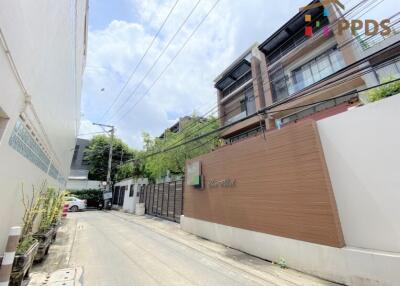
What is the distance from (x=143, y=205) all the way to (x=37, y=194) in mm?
12128

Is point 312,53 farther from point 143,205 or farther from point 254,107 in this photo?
point 143,205

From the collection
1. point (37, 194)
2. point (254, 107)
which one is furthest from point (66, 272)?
point (254, 107)

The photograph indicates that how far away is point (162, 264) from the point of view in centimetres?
492

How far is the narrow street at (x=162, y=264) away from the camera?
4043 mm

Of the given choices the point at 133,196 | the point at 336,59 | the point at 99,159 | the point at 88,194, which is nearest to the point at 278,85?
the point at 336,59

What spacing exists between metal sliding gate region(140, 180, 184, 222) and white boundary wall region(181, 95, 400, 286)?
8049 millimetres

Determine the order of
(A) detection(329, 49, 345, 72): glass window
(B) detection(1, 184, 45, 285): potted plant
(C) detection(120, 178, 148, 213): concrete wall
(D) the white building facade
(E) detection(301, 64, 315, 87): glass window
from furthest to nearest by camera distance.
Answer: (C) detection(120, 178, 148, 213): concrete wall → (E) detection(301, 64, 315, 87): glass window → (A) detection(329, 49, 345, 72): glass window → (B) detection(1, 184, 45, 285): potted plant → (D) the white building facade

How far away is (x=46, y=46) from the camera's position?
3871 mm

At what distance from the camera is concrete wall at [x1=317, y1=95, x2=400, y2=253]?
147 inches

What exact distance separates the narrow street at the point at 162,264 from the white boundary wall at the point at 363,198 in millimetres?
493

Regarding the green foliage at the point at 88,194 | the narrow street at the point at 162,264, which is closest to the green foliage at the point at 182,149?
the narrow street at the point at 162,264

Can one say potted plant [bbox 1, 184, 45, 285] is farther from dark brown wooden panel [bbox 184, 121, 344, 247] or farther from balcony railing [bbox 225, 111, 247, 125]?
balcony railing [bbox 225, 111, 247, 125]

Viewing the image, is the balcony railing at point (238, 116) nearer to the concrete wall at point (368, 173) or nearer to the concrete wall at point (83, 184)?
the concrete wall at point (368, 173)

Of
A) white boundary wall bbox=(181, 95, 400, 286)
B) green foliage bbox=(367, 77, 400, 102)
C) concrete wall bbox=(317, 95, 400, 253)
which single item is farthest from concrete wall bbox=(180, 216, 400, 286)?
green foliage bbox=(367, 77, 400, 102)
